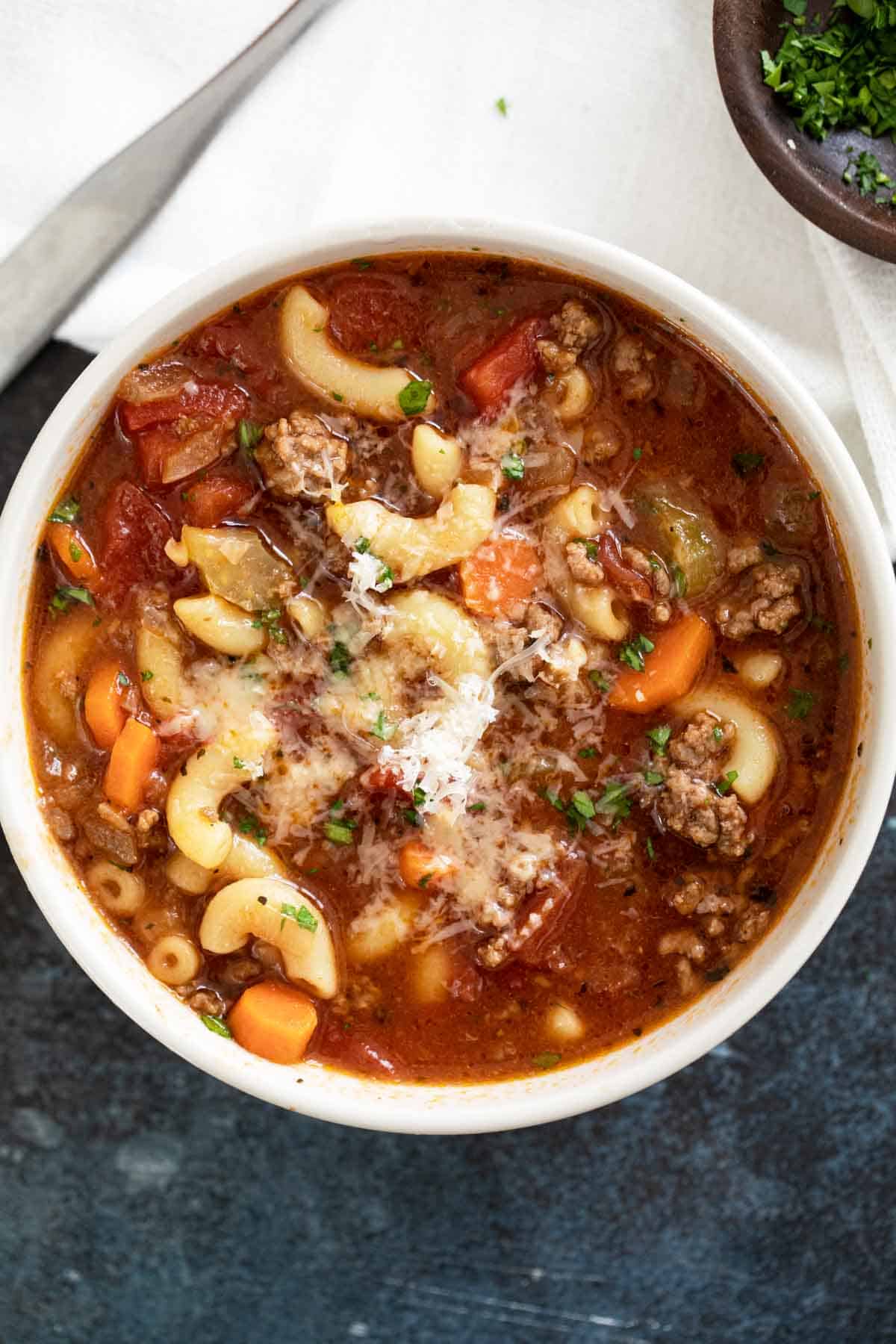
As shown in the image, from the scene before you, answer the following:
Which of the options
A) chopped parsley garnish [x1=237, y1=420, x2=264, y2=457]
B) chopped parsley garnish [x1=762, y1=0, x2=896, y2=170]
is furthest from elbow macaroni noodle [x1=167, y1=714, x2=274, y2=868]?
chopped parsley garnish [x1=762, y1=0, x2=896, y2=170]

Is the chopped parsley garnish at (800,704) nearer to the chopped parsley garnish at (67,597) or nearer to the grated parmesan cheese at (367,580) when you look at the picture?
the grated parmesan cheese at (367,580)

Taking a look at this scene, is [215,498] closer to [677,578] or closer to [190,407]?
[190,407]

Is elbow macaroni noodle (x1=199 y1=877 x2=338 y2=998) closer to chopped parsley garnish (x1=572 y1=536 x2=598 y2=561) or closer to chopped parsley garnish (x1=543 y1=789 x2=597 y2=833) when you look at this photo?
chopped parsley garnish (x1=543 y1=789 x2=597 y2=833)

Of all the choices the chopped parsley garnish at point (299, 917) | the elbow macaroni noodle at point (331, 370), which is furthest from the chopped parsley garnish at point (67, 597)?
the chopped parsley garnish at point (299, 917)

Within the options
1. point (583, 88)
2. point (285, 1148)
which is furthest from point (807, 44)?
point (285, 1148)

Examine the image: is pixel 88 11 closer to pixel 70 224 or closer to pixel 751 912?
pixel 70 224

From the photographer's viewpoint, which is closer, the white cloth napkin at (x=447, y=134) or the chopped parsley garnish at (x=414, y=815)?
the chopped parsley garnish at (x=414, y=815)

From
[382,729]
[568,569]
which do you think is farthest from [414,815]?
[568,569]
